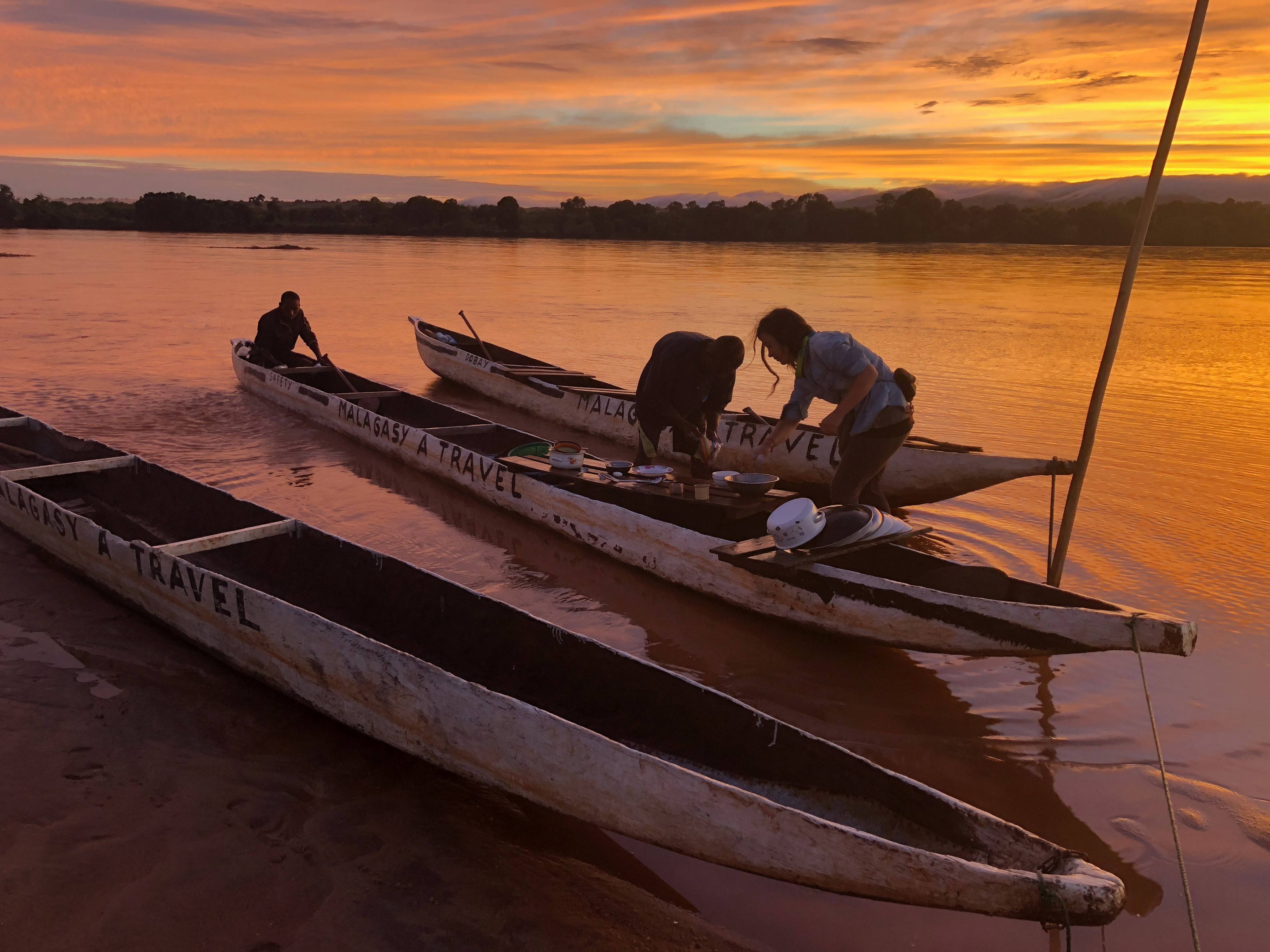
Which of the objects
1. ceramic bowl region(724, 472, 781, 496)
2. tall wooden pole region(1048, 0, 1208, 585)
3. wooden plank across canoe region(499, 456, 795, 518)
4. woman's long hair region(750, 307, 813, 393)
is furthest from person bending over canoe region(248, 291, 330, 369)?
tall wooden pole region(1048, 0, 1208, 585)

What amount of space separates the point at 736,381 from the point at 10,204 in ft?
246

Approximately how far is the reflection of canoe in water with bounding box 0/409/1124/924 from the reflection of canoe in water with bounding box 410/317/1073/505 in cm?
412

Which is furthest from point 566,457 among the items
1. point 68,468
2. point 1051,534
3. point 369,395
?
point 369,395

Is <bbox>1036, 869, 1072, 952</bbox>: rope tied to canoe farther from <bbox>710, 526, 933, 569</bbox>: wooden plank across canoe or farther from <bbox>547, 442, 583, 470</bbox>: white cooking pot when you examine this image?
<bbox>547, 442, 583, 470</bbox>: white cooking pot

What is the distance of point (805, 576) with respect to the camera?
18.1ft

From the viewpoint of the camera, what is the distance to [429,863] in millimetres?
3699

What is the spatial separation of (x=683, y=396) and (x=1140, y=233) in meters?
3.99

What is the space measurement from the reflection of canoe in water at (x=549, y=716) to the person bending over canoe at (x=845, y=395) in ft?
8.25

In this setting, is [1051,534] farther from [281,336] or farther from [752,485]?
[281,336]

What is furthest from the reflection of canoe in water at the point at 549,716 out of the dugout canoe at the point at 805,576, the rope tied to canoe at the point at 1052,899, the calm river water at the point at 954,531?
the dugout canoe at the point at 805,576

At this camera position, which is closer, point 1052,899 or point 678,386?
point 1052,899

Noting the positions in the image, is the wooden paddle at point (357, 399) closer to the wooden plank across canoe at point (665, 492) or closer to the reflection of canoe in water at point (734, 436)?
the reflection of canoe in water at point (734, 436)

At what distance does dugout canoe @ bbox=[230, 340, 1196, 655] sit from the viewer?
4.65 meters

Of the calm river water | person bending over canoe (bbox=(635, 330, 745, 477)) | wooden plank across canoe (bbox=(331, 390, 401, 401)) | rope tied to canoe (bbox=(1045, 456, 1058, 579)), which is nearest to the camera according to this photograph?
the calm river water
